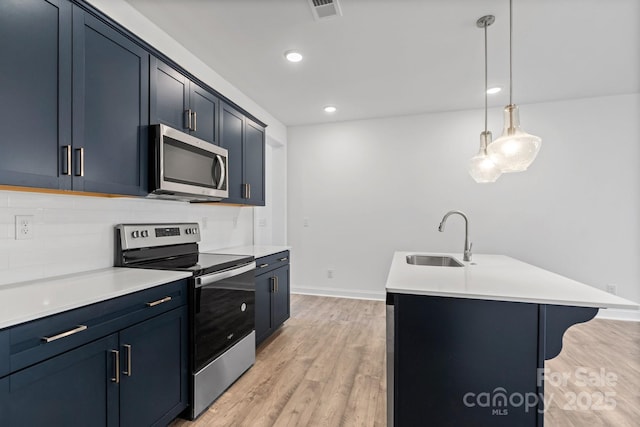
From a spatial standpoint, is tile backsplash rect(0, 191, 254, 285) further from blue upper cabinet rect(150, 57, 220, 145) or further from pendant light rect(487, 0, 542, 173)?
pendant light rect(487, 0, 542, 173)

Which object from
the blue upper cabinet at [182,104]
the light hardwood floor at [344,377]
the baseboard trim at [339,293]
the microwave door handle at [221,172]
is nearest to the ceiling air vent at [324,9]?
the blue upper cabinet at [182,104]

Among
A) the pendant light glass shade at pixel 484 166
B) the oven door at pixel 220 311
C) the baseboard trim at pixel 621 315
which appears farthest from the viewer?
the baseboard trim at pixel 621 315

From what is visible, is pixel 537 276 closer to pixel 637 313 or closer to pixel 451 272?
pixel 451 272

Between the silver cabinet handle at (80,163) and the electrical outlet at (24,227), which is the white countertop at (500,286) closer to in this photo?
the silver cabinet handle at (80,163)

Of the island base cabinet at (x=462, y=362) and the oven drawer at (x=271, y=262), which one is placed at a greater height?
the oven drawer at (x=271, y=262)

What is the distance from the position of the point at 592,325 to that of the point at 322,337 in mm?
3019

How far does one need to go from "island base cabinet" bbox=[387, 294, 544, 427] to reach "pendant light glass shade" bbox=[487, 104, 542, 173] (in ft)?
3.05

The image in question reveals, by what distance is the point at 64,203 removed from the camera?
66.0 inches

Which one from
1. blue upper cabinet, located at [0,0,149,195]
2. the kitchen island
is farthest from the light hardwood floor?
blue upper cabinet, located at [0,0,149,195]

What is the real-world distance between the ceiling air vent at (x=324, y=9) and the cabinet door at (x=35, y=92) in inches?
→ 52.7

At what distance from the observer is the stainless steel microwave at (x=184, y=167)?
6.20ft

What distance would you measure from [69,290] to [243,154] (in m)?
1.90

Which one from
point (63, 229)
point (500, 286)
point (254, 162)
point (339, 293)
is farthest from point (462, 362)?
point (339, 293)

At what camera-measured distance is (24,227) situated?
4.91 ft
